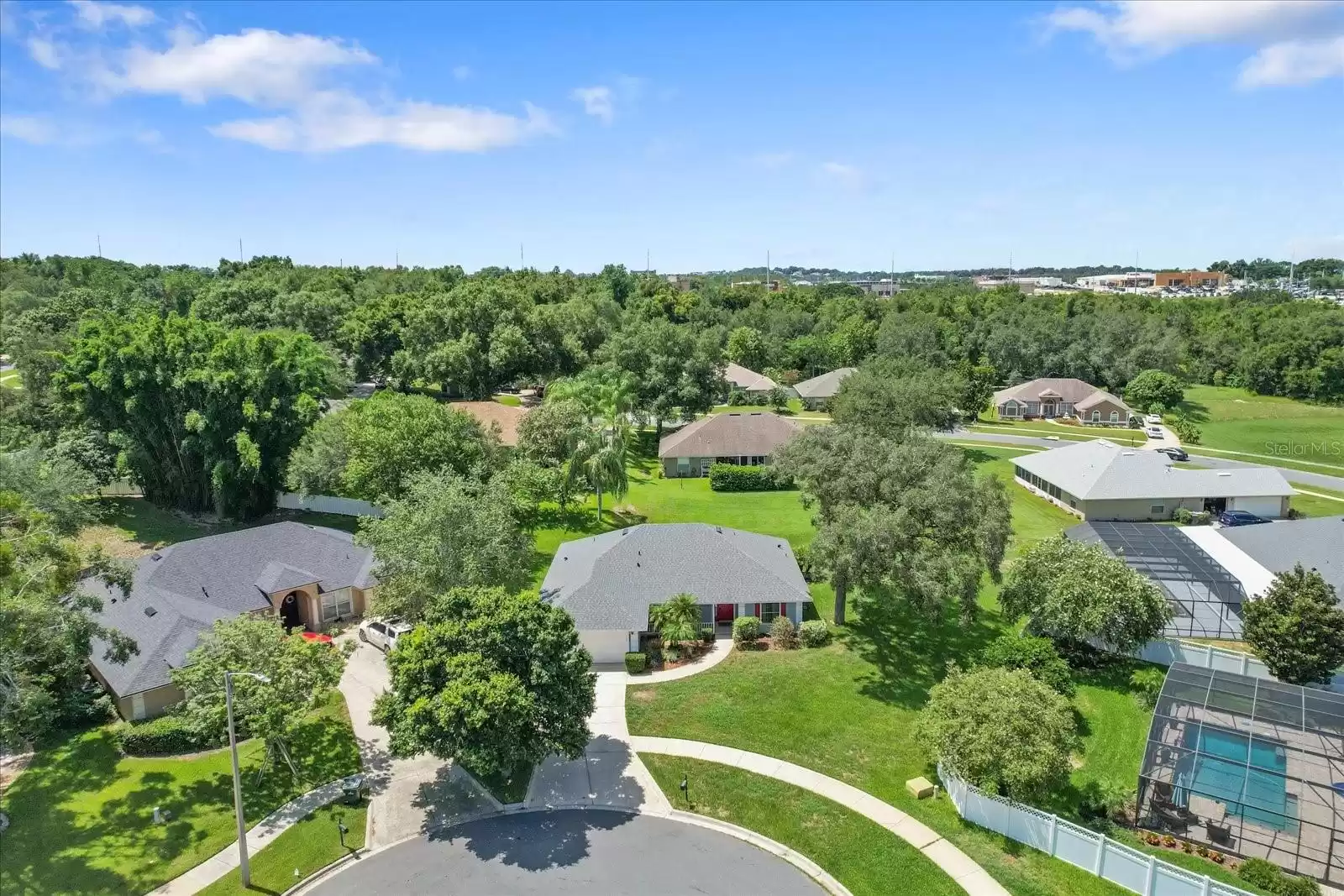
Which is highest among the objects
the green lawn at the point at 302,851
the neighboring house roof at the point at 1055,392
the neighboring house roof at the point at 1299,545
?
the neighboring house roof at the point at 1055,392

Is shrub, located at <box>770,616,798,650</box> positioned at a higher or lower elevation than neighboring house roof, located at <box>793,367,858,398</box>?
lower

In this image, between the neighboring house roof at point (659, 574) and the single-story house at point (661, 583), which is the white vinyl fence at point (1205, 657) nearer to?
the single-story house at point (661, 583)

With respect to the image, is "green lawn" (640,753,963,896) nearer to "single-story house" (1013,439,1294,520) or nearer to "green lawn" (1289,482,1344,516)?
"single-story house" (1013,439,1294,520)

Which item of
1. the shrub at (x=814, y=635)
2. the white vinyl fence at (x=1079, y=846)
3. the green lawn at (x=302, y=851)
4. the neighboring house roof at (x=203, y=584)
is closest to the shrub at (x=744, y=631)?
the shrub at (x=814, y=635)

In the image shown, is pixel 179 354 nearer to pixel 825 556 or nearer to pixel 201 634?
pixel 201 634

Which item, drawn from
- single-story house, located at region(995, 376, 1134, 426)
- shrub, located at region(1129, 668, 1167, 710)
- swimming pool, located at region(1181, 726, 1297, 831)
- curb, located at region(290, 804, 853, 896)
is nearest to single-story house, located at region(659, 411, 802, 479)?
shrub, located at region(1129, 668, 1167, 710)

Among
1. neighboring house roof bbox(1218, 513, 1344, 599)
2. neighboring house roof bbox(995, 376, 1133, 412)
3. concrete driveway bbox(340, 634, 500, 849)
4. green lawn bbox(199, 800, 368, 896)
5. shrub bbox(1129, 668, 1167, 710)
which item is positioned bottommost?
green lawn bbox(199, 800, 368, 896)
